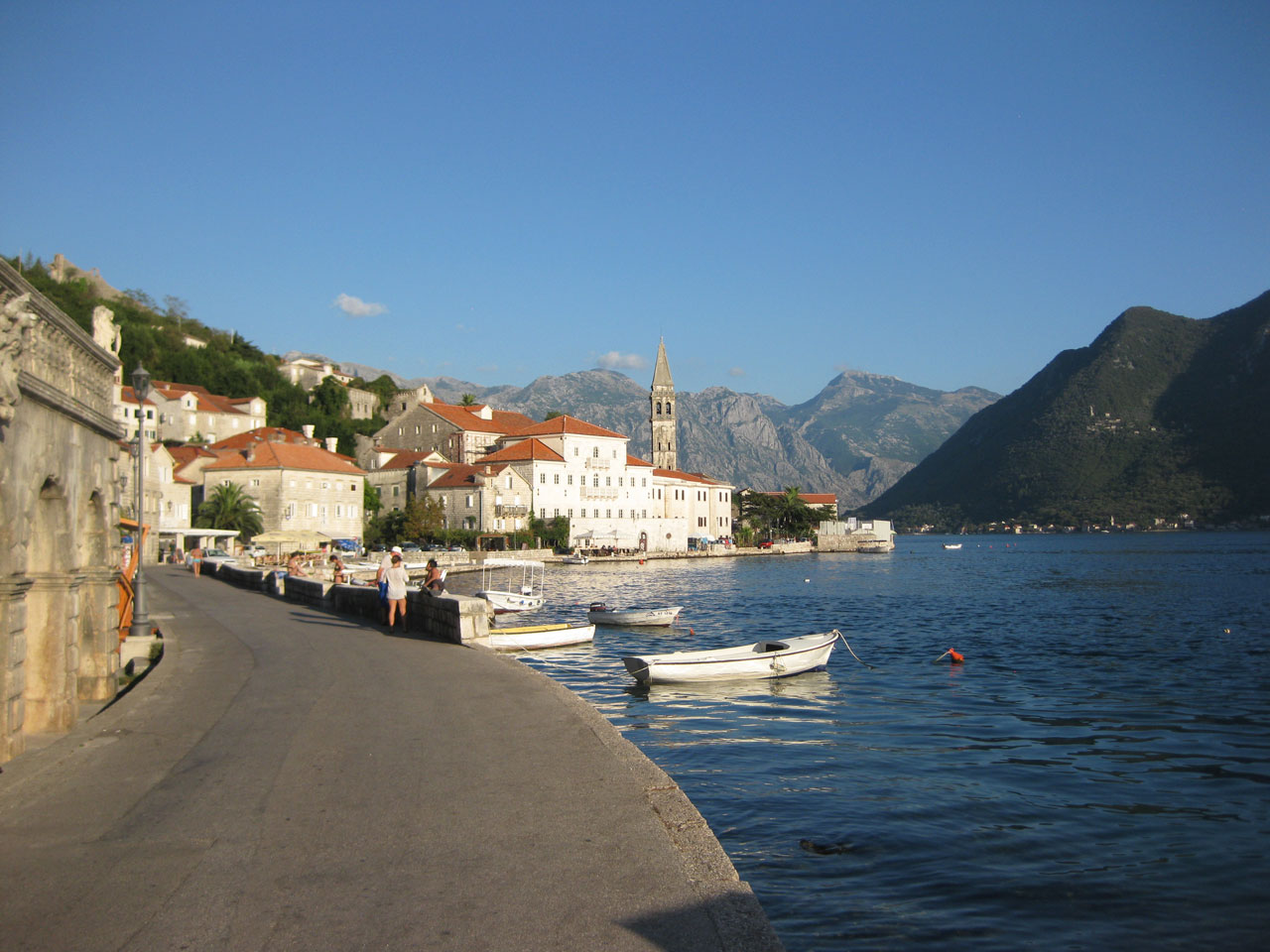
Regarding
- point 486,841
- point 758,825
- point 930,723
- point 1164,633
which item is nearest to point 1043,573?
point 1164,633

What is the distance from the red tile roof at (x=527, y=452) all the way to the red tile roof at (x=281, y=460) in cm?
1983

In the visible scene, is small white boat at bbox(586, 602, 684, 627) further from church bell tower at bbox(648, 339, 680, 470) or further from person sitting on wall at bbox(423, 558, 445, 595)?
church bell tower at bbox(648, 339, 680, 470)

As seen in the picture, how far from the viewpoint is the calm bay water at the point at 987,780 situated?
28.8 ft

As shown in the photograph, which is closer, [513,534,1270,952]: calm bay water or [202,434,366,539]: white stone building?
[513,534,1270,952]: calm bay water

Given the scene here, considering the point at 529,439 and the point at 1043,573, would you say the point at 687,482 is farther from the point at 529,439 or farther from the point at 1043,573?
the point at 1043,573

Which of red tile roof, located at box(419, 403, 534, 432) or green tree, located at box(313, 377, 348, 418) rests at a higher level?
green tree, located at box(313, 377, 348, 418)

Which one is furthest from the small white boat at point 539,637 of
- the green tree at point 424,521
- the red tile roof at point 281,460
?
the green tree at point 424,521

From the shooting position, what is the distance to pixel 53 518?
1077cm


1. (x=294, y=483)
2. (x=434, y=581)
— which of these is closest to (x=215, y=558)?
(x=294, y=483)

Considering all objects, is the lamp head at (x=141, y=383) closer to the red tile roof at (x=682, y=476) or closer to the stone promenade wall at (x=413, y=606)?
the stone promenade wall at (x=413, y=606)

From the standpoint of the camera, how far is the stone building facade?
8414 millimetres

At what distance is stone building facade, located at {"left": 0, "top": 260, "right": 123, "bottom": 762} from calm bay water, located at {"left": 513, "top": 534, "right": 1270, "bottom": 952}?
24.7ft

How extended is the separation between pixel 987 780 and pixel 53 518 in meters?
12.8

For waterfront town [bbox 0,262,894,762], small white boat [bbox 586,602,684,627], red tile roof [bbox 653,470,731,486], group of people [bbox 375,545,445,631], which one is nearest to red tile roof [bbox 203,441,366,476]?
waterfront town [bbox 0,262,894,762]
